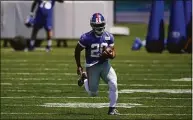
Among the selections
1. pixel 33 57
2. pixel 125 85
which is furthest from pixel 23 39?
pixel 125 85

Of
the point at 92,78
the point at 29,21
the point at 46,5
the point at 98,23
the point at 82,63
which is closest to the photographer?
the point at 98,23

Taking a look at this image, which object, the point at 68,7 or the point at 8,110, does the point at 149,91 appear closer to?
the point at 8,110

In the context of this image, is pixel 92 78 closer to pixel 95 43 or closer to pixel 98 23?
pixel 95 43

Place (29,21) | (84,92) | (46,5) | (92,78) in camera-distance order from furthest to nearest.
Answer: (29,21) → (46,5) → (84,92) → (92,78)

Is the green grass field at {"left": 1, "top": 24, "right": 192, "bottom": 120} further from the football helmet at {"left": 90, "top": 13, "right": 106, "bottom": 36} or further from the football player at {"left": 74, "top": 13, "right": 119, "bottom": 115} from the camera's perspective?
the football helmet at {"left": 90, "top": 13, "right": 106, "bottom": 36}

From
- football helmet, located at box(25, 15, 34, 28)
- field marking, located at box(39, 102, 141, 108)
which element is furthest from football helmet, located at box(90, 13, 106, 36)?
football helmet, located at box(25, 15, 34, 28)

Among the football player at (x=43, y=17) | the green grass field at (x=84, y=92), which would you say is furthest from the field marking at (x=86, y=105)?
the football player at (x=43, y=17)

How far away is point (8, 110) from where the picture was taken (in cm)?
1084

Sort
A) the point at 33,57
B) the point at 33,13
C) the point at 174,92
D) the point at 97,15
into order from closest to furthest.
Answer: the point at 97,15 → the point at 174,92 → the point at 33,57 → the point at 33,13

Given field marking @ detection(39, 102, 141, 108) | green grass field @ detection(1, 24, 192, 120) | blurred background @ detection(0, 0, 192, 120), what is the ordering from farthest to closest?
field marking @ detection(39, 102, 141, 108) → blurred background @ detection(0, 0, 192, 120) → green grass field @ detection(1, 24, 192, 120)

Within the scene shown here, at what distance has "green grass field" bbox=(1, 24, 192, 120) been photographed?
1066cm

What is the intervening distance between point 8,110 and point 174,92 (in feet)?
9.81

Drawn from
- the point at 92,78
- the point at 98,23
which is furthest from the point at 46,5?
the point at 98,23

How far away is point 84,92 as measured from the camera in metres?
13.1
